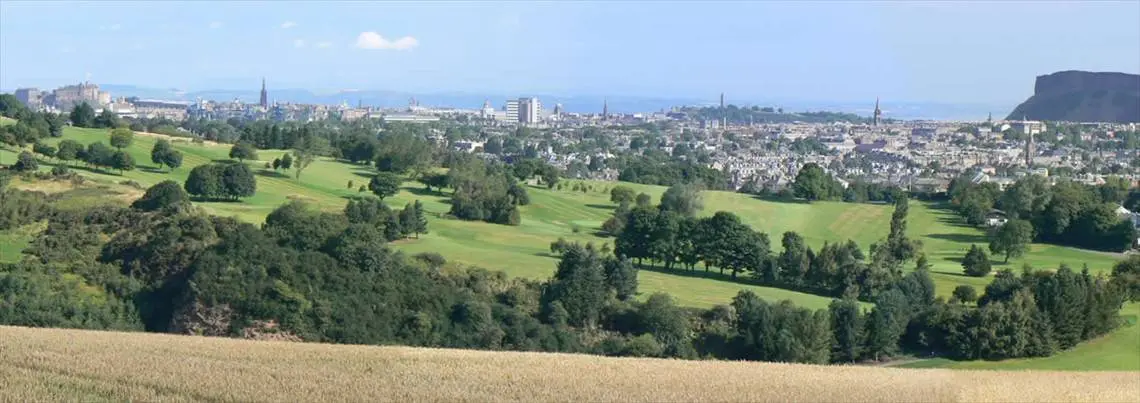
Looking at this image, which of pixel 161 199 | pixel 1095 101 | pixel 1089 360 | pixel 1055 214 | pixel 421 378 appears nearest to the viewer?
pixel 421 378

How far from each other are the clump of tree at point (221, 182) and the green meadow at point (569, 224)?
0.62 metres

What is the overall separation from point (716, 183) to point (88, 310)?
55.0 metres

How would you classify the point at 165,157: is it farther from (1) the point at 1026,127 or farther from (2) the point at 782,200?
(1) the point at 1026,127

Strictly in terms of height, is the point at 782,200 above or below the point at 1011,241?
below

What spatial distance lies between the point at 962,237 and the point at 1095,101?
14662 cm

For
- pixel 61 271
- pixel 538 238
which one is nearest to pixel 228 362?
pixel 61 271

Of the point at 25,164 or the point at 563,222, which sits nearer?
the point at 25,164

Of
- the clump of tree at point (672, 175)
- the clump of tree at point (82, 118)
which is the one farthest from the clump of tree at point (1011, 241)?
the clump of tree at point (82, 118)

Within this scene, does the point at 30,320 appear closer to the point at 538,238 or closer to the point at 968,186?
the point at 538,238

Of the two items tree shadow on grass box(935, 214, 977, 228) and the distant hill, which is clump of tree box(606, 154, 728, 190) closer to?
tree shadow on grass box(935, 214, 977, 228)

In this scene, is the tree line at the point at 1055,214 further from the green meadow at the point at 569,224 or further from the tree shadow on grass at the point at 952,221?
the green meadow at the point at 569,224

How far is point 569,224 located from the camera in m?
51.6

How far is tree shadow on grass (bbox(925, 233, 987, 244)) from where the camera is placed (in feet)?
169

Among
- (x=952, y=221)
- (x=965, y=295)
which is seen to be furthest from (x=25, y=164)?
(x=952, y=221)
